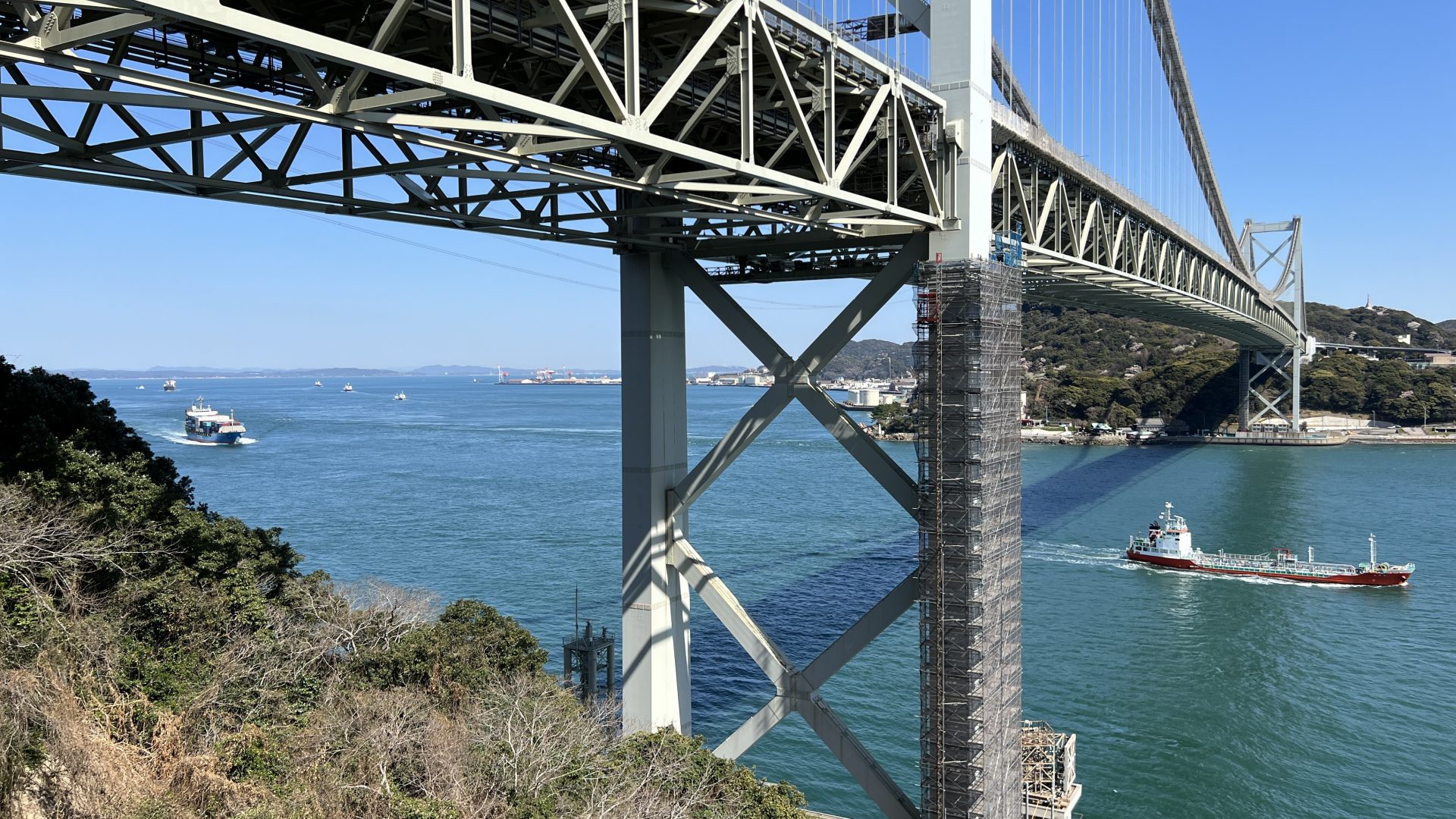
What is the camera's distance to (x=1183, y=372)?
7688 cm

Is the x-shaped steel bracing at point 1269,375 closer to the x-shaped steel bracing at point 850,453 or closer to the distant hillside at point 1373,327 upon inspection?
the distant hillside at point 1373,327

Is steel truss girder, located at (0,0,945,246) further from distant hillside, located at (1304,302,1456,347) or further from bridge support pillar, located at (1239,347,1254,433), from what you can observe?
distant hillside, located at (1304,302,1456,347)

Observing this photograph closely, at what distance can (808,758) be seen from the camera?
1709cm

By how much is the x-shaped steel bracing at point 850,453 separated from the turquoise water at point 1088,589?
400 centimetres

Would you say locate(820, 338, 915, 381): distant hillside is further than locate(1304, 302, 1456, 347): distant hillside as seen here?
Yes

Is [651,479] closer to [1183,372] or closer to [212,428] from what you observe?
[212,428]

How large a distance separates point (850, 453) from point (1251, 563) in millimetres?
24071

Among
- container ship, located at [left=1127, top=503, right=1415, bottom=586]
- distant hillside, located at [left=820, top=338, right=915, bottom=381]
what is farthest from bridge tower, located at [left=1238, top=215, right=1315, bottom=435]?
distant hillside, located at [left=820, top=338, right=915, bottom=381]

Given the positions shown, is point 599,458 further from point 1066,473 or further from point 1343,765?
point 1343,765

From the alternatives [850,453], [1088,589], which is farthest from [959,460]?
[1088,589]

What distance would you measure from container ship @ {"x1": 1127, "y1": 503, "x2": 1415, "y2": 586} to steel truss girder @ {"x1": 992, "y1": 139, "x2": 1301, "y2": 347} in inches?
274

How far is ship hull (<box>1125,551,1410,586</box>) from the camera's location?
28.5 meters

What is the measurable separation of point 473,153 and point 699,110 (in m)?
1.77

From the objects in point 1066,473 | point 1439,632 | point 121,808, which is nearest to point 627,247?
point 121,808
